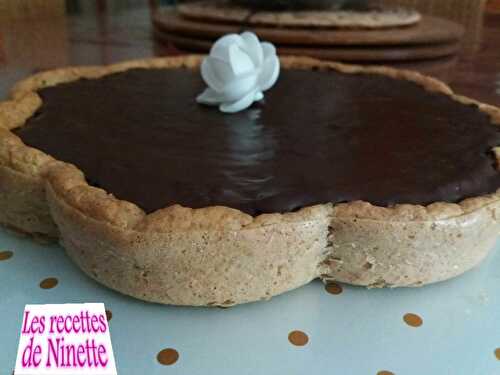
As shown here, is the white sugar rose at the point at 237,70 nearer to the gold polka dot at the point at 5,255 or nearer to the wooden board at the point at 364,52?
the gold polka dot at the point at 5,255

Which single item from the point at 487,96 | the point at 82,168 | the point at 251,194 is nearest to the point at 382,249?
the point at 251,194

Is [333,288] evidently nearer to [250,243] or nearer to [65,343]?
[250,243]

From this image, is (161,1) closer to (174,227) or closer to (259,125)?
(259,125)

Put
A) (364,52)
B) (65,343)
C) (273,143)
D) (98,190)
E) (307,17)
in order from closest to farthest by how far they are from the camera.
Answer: (65,343), (98,190), (273,143), (364,52), (307,17)

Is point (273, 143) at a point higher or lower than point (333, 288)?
higher

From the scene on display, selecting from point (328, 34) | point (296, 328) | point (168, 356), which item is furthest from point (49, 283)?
point (328, 34)
